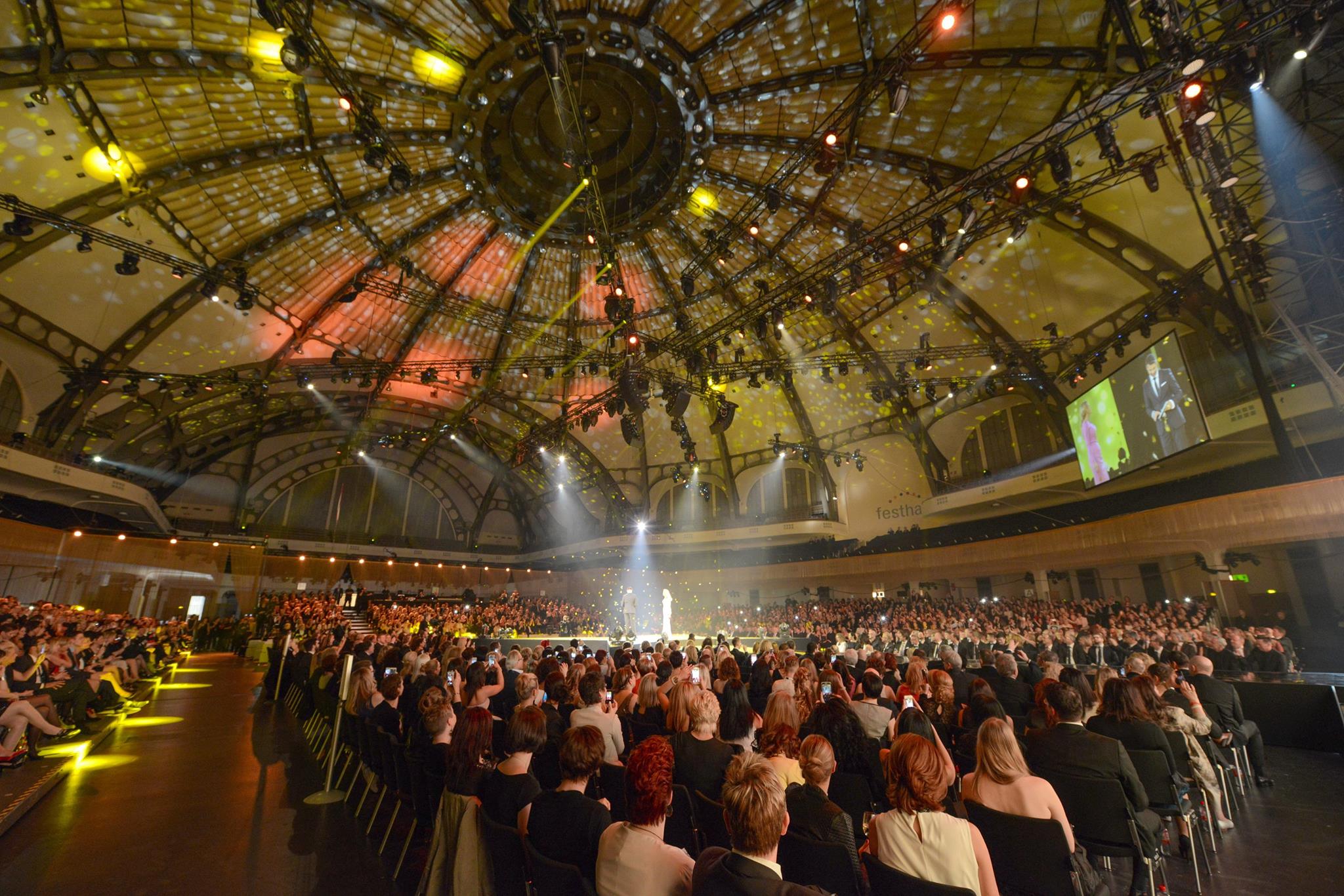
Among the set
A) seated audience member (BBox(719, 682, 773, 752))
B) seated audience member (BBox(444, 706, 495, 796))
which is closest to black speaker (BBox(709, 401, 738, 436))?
seated audience member (BBox(719, 682, 773, 752))

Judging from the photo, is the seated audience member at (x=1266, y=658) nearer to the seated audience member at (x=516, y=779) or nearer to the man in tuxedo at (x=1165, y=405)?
the man in tuxedo at (x=1165, y=405)

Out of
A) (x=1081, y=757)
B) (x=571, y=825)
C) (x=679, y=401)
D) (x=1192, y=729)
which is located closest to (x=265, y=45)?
(x=679, y=401)

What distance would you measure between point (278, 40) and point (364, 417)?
876 inches

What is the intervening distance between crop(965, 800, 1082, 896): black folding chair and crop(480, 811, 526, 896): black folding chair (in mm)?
2284

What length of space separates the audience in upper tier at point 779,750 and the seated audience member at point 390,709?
2 centimetres

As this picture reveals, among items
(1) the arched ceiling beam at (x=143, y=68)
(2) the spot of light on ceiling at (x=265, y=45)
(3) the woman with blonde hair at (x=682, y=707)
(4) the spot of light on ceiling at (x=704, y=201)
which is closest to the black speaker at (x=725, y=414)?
(4) the spot of light on ceiling at (x=704, y=201)

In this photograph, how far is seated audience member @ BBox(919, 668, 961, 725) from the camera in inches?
231

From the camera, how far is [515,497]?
37781 mm

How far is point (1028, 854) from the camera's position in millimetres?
2828

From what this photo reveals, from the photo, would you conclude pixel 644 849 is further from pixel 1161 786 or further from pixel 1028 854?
pixel 1161 786

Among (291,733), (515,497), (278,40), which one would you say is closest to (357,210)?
(278,40)

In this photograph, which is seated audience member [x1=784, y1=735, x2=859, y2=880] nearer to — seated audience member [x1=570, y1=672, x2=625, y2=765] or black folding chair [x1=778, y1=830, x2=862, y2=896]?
black folding chair [x1=778, y1=830, x2=862, y2=896]

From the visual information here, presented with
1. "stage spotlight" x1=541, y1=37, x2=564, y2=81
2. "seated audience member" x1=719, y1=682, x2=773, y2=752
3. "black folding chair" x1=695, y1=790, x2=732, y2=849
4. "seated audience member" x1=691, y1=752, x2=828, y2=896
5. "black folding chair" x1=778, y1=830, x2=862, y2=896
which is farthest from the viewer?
"stage spotlight" x1=541, y1=37, x2=564, y2=81

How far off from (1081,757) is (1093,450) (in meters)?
14.7
